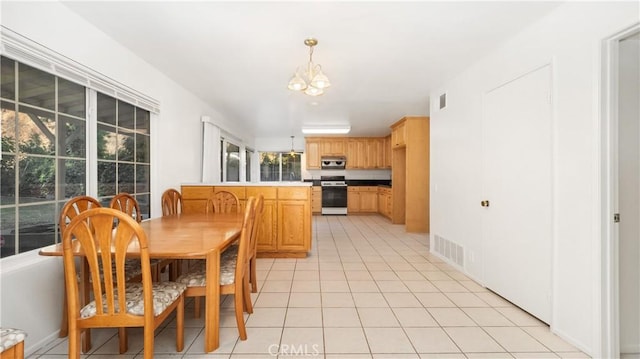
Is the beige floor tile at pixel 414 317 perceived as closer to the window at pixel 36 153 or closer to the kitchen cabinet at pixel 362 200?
the window at pixel 36 153

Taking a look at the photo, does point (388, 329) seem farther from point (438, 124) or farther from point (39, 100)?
point (39, 100)

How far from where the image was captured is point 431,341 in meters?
1.81

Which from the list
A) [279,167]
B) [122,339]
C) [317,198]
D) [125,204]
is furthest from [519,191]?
[279,167]

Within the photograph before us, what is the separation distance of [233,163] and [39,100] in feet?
14.6

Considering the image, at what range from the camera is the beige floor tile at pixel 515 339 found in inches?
68.5

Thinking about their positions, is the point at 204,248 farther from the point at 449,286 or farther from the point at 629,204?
the point at 629,204

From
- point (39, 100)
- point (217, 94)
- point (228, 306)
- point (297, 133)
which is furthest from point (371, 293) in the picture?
point (297, 133)

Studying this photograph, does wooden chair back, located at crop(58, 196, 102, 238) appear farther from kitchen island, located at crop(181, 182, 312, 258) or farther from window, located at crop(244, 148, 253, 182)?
window, located at crop(244, 148, 253, 182)

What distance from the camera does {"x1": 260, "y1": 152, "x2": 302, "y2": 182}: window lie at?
8.28 meters

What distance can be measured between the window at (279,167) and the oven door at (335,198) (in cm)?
120

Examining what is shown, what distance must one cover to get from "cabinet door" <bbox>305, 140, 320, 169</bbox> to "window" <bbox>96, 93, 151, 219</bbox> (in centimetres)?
488

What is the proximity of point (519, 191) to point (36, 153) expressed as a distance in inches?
145

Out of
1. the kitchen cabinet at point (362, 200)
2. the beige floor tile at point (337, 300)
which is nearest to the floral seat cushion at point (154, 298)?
the beige floor tile at point (337, 300)

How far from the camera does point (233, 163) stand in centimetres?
630
